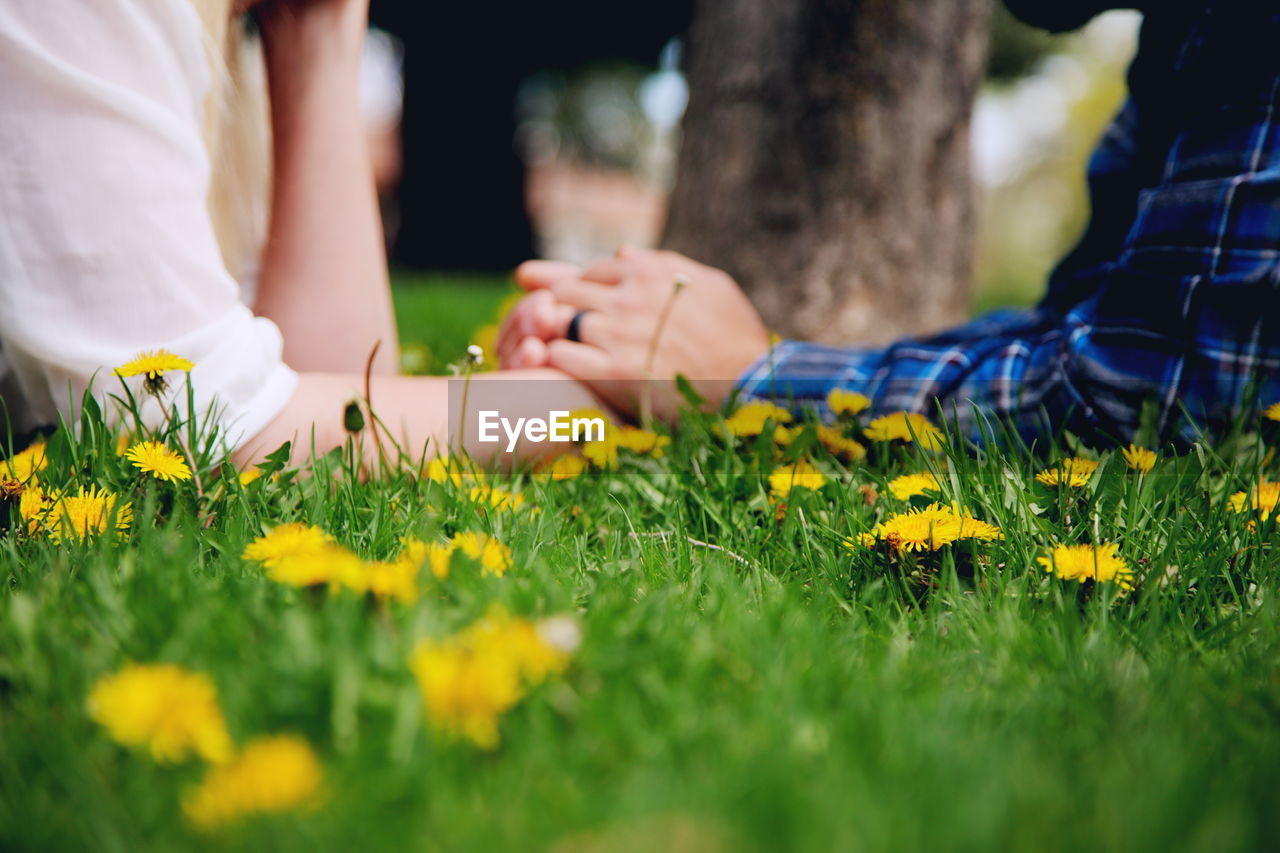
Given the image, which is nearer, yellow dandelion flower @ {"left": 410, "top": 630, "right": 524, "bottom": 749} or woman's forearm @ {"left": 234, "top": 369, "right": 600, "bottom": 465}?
yellow dandelion flower @ {"left": 410, "top": 630, "right": 524, "bottom": 749}

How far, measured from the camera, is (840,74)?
2.57m

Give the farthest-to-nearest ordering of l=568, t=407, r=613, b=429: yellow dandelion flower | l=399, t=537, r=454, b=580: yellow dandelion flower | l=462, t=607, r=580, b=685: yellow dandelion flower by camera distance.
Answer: l=568, t=407, r=613, b=429: yellow dandelion flower, l=399, t=537, r=454, b=580: yellow dandelion flower, l=462, t=607, r=580, b=685: yellow dandelion flower

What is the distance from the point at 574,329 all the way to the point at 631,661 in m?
1.05

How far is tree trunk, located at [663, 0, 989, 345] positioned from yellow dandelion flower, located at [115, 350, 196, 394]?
185 cm

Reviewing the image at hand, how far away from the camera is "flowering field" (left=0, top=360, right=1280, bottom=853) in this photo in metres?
0.60

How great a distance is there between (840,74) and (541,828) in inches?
96.6

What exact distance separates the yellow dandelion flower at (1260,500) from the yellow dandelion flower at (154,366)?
4.49 feet

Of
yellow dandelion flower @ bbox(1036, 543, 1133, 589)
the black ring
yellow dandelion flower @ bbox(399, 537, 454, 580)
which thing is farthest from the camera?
the black ring

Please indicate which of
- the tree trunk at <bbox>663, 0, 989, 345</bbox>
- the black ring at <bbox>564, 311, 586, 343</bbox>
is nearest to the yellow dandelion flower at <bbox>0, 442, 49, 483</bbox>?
the black ring at <bbox>564, 311, 586, 343</bbox>

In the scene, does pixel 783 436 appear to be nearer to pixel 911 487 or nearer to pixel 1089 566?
pixel 911 487

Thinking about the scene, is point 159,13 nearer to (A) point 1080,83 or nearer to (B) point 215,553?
(B) point 215,553

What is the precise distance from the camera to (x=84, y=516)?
41.5 inches

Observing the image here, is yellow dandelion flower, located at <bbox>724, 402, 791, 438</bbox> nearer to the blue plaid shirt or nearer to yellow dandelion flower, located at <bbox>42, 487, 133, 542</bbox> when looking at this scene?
the blue plaid shirt

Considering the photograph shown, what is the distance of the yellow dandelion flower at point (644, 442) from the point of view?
1482 millimetres
